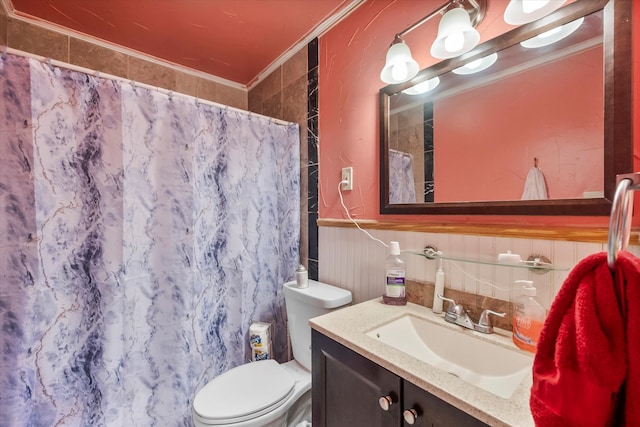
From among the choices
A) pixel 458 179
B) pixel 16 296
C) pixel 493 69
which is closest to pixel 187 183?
pixel 16 296

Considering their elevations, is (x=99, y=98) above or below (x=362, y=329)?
above

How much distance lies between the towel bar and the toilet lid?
118 centimetres

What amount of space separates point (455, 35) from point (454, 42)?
29 mm

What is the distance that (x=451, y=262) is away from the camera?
103cm

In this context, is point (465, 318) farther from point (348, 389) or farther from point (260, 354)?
point (260, 354)

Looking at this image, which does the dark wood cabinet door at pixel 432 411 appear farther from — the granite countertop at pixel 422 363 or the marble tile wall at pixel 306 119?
the marble tile wall at pixel 306 119

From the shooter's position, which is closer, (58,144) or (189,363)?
(58,144)

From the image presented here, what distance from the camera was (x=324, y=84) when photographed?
1.57 metres

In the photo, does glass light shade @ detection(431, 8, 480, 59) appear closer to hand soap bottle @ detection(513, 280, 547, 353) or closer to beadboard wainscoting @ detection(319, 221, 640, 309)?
beadboard wainscoting @ detection(319, 221, 640, 309)

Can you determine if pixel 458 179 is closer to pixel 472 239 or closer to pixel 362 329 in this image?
pixel 472 239

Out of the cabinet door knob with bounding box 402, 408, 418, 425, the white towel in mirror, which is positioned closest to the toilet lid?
the cabinet door knob with bounding box 402, 408, 418, 425

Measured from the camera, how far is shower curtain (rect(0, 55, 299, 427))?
1.03 meters

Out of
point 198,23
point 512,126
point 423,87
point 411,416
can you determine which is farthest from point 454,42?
point 198,23

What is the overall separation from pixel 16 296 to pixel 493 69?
1877 millimetres
